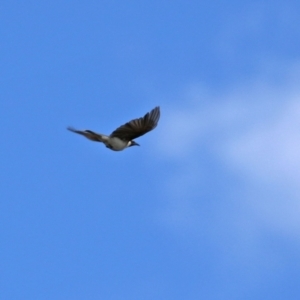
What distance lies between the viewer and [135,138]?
1818 inches

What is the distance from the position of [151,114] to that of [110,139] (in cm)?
215

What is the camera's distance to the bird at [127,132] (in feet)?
146

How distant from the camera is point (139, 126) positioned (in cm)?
4475

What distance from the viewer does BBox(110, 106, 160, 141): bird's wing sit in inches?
1747

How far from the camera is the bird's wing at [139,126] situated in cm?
4438

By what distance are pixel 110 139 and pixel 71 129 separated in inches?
54.2

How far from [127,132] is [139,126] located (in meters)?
0.77

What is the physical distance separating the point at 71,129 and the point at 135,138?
2259 mm

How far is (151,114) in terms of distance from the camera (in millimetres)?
44344

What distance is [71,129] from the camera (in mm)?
45688

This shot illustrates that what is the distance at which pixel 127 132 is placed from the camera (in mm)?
45375

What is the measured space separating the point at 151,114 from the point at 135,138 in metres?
2.08

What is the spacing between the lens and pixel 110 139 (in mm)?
45750

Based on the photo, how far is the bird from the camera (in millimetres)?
44438
